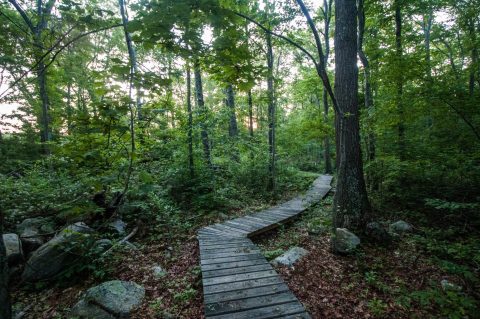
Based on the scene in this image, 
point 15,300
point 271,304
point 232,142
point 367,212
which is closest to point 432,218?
point 367,212

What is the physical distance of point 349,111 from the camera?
5688 mm

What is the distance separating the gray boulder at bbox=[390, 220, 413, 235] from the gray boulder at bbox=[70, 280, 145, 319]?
6.27 metres

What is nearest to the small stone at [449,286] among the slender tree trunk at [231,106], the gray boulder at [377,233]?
the gray boulder at [377,233]

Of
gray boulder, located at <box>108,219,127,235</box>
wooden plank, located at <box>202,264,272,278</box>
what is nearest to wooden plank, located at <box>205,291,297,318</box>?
wooden plank, located at <box>202,264,272,278</box>

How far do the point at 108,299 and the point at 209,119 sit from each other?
22.2 feet

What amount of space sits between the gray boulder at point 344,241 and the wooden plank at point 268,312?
2.10m

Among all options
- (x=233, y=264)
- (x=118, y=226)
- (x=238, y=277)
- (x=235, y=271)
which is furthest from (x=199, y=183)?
(x=238, y=277)

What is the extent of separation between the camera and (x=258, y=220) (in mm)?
7363

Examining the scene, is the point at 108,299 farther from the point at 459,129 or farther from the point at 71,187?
the point at 459,129

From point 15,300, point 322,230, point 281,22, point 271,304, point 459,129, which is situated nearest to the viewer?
point 271,304

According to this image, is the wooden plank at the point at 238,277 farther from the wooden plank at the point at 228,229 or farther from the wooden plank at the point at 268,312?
the wooden plank at the point at 228,229

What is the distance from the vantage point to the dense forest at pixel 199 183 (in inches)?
88.9

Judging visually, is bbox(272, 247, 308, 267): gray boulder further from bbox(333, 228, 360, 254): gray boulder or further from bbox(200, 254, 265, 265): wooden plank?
bbox(333, 228, 360, 254): gray boulder

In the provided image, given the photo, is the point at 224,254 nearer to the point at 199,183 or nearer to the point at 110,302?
the point at 110,302
